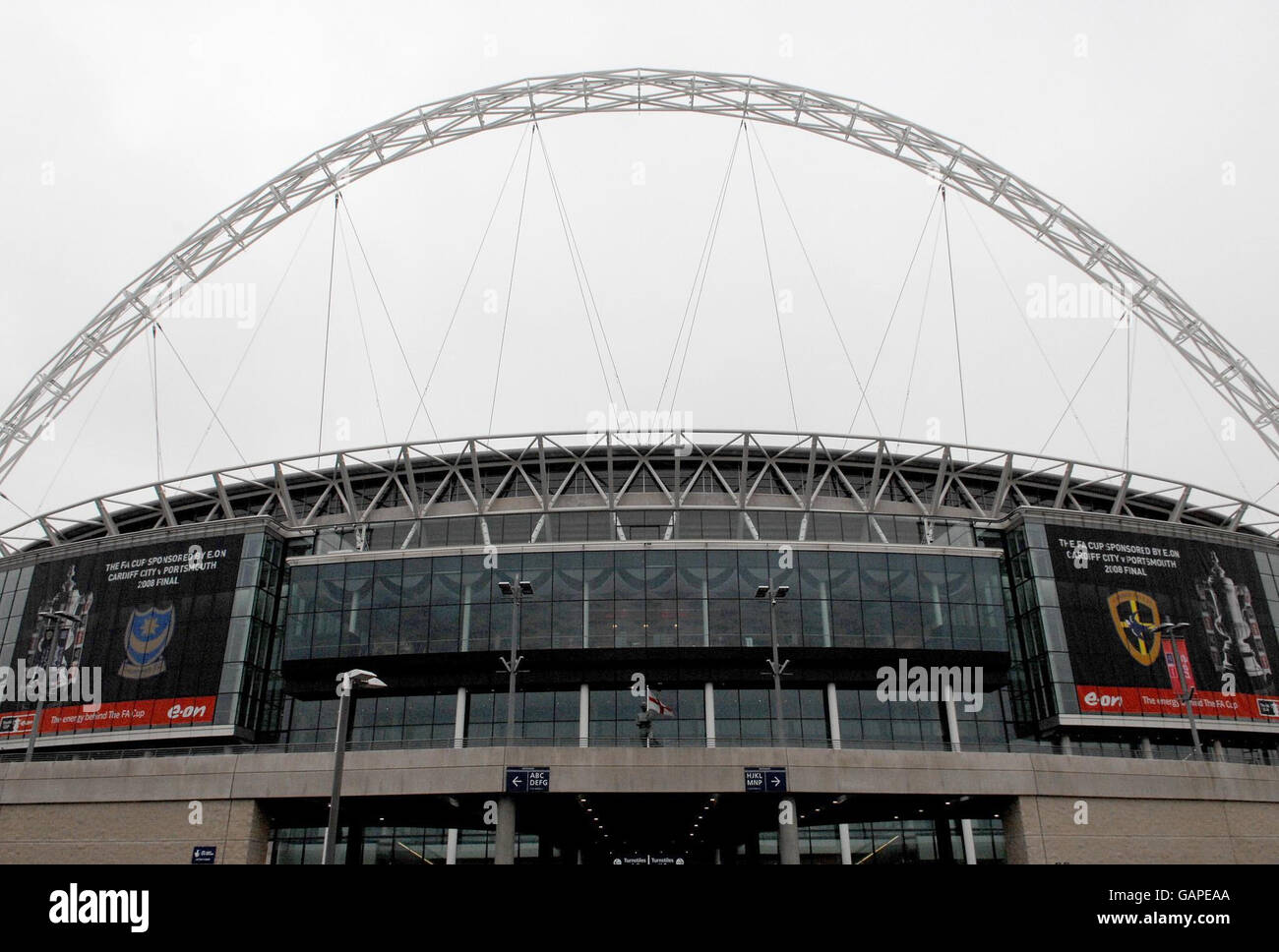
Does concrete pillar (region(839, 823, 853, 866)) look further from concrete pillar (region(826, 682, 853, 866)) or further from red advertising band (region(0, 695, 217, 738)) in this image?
red advertising band (region(0, 695, 217, 738))

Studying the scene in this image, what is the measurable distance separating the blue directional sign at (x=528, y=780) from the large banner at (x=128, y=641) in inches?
975

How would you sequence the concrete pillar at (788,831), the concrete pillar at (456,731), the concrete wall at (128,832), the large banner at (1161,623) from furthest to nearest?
the large banner at (1161,623) < the concrete pillar at (456,731) < the concrete wall at (128,832) < the concrete pillar at (788,831)

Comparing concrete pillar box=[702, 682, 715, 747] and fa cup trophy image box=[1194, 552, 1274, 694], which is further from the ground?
fa cup trophy image box=[1194, 552, 1274, 694]

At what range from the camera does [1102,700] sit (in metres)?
47.4

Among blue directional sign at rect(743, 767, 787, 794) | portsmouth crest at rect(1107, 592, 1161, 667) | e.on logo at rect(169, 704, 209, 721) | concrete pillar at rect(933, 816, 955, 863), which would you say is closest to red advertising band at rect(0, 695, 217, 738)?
e.on logo at rect(169, 704, 209, 721)

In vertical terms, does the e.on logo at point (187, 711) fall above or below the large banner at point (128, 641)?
below

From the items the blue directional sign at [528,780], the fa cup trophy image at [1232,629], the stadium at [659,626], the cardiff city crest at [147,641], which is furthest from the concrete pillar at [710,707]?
the cardiff city crest at [147,641]

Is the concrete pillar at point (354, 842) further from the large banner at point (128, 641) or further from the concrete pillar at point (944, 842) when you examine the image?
the concrete pillar at point (944, 842)

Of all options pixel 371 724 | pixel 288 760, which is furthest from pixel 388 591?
pixel 288 760

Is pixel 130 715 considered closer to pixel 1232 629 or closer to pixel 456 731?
pixel 456 731

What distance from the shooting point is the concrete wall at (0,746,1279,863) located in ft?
105

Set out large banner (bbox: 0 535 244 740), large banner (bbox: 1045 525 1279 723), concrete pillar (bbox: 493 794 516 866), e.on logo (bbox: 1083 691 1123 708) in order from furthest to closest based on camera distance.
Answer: large banner (bbox: 0 535 244 740) → large banner (bbox: 1045 525 1279 723) → e.on logo (bbox: 1083 691 1123 708) → concrete pillar (bbox: 493 794 516 866)

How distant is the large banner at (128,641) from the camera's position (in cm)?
4866

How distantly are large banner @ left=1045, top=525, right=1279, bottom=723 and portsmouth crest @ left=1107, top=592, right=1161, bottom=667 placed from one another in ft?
0.18
